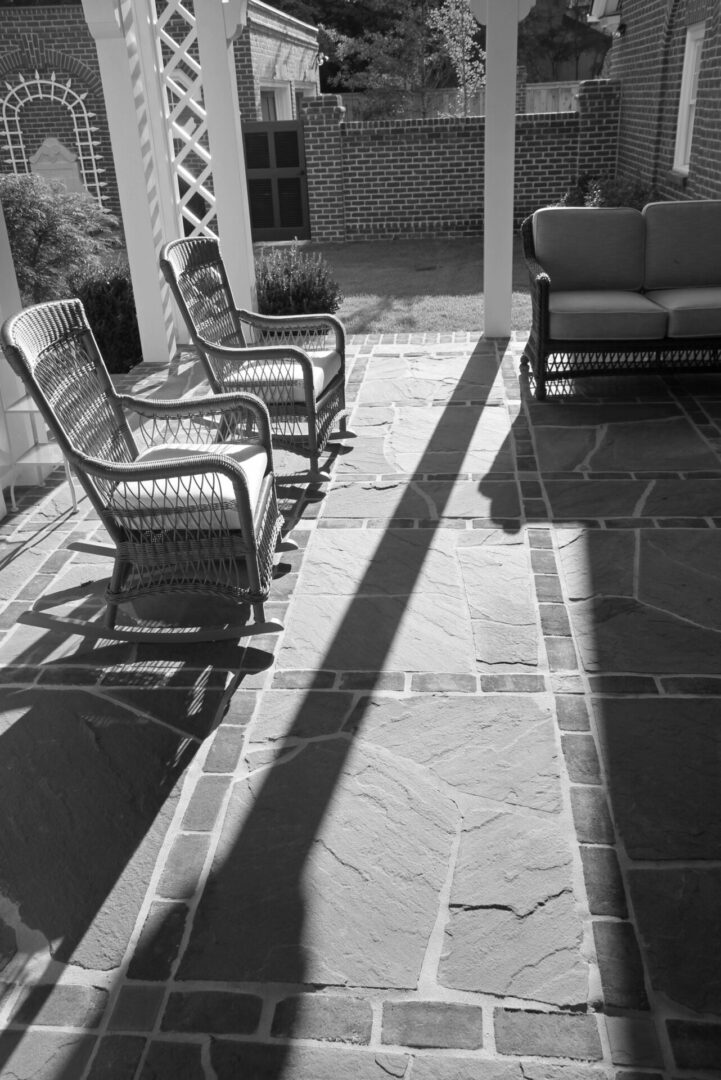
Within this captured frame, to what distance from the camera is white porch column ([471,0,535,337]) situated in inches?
245

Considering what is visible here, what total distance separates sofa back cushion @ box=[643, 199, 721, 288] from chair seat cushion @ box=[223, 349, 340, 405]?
2.58 metres

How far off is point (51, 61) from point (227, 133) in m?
8.10

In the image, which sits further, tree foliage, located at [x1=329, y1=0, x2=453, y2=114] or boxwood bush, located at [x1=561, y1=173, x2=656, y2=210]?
Result: tree foliage, located at [x1=329, y1=0, x2=453, y2=114]

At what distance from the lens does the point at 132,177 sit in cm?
638

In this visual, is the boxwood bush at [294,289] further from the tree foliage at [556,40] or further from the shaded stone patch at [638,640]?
the tree foliage at [556,40]

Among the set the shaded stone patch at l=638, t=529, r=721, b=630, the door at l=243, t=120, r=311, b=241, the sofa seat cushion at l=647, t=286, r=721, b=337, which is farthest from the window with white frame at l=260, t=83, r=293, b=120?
the shaded stone patch at l=638, t=529, r=721, b=630

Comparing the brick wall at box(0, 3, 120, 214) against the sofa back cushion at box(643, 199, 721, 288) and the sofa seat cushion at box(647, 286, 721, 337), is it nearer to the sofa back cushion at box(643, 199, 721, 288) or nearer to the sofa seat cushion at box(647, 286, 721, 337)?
the sofa back cushion at box(643, 199, 721, 288)

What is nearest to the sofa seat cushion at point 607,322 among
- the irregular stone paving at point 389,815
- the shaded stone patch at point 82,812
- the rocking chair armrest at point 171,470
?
the irregular stone paving at point 389,815

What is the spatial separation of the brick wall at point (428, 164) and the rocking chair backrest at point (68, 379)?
999cm

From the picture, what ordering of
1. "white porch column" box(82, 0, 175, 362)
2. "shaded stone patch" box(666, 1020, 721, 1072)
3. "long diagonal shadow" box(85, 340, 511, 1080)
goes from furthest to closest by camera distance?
"white porch column" box(82, 0, 175, 362)
"long diagonal shadow" box(85, 340, 511, 1080)
"shaded stone patch" box(666, 1020, 721, 1072)

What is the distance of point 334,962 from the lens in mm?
2023

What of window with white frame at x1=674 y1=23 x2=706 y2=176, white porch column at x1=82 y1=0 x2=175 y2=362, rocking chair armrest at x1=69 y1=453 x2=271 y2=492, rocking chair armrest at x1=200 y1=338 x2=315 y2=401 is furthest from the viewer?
window with white frame at x1=674 y1=23 x2=706 y2=176

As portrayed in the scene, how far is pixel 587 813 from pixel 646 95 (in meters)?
10.9

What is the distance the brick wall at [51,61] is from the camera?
12.8 meters
